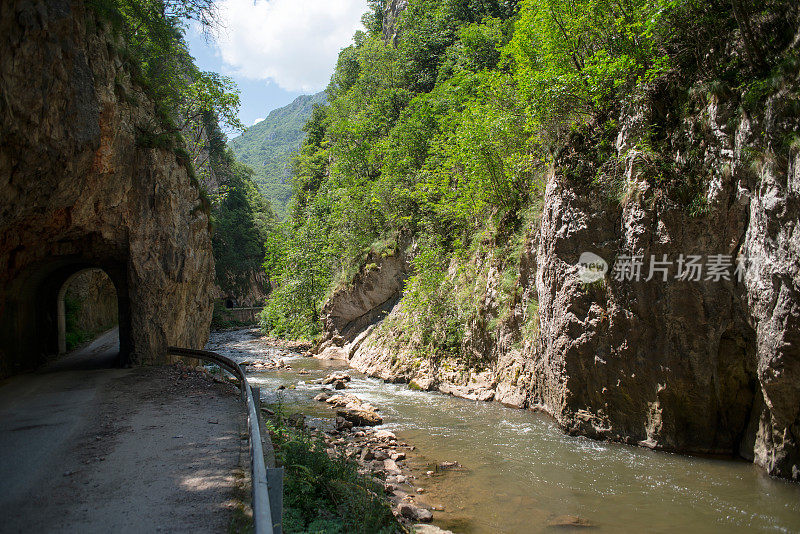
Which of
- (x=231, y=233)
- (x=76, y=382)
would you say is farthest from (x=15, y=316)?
(x=231, y=233)

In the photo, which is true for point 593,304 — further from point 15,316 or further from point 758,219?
point 15,316

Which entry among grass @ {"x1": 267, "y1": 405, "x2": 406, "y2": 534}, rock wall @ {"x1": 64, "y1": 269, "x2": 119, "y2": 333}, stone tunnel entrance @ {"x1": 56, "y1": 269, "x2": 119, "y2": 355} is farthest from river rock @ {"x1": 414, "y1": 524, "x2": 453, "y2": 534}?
rock wall @ {"x1": 64, "y1": 269, "x2": 119, "y2": 333}

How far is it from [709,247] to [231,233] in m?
46.6

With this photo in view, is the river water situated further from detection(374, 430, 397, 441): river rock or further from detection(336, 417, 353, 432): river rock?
detection(336, 417, 353, 432): river rock

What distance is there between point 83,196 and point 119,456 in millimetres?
6328

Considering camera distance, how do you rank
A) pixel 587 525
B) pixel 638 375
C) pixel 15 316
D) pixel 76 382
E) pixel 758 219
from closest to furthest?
1. pixel 587 525
2. pixel 758 219
3. pixel 638 375
4. pixel 76 382
5. pixel 15 316

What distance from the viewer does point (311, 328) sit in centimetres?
2788

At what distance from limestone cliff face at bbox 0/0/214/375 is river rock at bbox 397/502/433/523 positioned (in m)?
7.30

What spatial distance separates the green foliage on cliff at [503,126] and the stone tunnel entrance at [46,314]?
9.66 meters

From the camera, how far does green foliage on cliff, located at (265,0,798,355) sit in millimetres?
8828

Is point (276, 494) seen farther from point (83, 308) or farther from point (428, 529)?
point (83, 308)

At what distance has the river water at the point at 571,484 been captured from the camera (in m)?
6.29

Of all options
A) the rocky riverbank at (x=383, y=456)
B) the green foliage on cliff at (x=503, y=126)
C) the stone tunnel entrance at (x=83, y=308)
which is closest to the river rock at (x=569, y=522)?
the rocky riverbank at (x=383, y=456)

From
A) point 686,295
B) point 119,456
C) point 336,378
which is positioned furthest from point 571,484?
point 336,378
